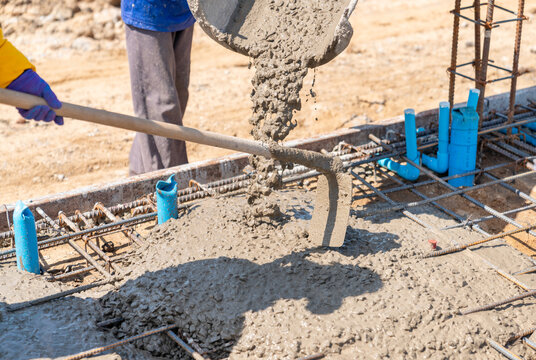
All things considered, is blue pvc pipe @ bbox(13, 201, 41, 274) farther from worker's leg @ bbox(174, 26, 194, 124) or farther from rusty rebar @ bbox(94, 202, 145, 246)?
worker's leg @ bbox(174, 26, 194, 124)

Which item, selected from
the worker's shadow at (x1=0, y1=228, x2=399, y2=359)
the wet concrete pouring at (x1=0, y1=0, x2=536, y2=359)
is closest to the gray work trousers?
the wet concrete pouring at (x1=0, y1=0, x2=536, y2=359)

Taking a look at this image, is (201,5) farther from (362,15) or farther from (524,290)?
(362,15)

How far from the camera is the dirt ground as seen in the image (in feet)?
19.0

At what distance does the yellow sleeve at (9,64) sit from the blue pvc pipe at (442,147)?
2.87 meters

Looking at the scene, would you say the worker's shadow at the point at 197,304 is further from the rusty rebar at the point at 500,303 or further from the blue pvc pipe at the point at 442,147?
the blue pvc pipe at the point at 442,147

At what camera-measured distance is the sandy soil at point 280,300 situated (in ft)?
9.44

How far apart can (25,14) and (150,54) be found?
4.97 metres

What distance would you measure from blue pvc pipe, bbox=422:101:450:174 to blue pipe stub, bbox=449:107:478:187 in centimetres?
4

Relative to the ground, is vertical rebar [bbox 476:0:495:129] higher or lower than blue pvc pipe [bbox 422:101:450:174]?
higher

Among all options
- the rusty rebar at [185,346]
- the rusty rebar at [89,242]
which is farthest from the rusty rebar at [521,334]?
the rusty rebar at [89,242]

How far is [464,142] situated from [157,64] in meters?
2.23

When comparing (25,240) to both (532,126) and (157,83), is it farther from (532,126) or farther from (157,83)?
(532,126)

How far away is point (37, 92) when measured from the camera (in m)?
2.79

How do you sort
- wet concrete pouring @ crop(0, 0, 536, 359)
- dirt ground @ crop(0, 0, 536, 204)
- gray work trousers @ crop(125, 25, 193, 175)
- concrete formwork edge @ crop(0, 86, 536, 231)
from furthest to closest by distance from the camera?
dirt ground @ crop(0, 0, 536, 204) → gray work trousers @ crop(125, 25, 193, 175) → concrete formwork edge @ crop(0, 86, 536, 231) → wet concrete pouring @ crop(0, 0, 536, 359)
